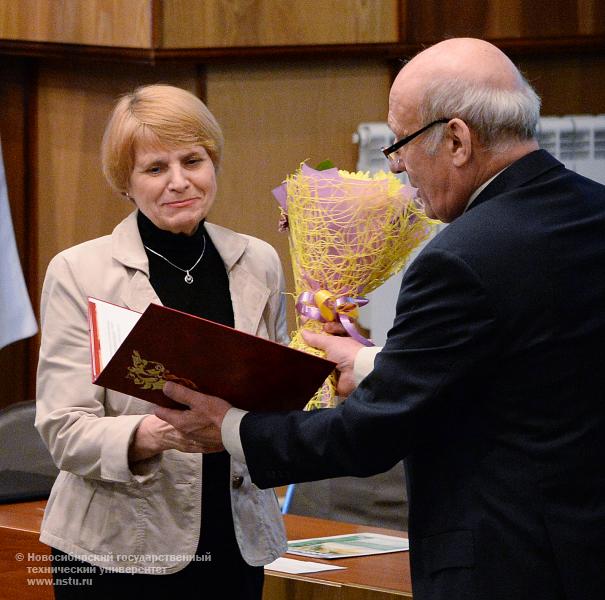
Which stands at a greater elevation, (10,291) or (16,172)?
(16,172)

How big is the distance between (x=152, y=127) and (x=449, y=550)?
1.13m

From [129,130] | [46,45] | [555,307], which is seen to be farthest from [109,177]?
[46,45]

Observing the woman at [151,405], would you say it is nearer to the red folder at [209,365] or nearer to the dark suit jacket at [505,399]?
the red folder at [209,365]

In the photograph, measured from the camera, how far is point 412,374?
1711mm

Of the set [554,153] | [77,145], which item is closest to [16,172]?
[77,145]

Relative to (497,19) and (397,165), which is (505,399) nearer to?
(397,165)

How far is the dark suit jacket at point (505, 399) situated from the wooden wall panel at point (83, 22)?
2786 mm

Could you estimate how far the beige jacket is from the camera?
2225mm

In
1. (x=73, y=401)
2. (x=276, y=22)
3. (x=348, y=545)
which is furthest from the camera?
(x=276, y=22)

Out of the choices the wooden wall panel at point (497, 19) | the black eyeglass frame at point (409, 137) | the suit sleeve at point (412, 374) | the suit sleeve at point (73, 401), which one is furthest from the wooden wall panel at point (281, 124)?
the suit sleeve at point (412, 374)

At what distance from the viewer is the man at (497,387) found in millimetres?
1687

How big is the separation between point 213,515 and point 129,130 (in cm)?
82

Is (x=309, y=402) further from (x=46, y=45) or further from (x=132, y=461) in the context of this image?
(x=46, y=45)

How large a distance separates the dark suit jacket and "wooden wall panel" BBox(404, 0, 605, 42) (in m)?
Answer: 2.89
